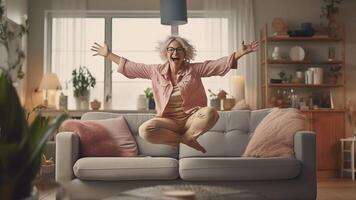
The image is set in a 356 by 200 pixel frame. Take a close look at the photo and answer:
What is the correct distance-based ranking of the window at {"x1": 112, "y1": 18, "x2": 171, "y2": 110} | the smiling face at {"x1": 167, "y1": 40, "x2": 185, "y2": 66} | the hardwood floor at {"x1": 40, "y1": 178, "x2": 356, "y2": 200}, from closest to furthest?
the smiling face at {"x1": 167, "y1": 40, "x2": 185, "y2": 66}, the hardwood floor at {"x1": 40, "y1": 178, "x2": 356, "y2": 200}, the window at {"x1": 112, "y1": 18, "x2": 171, "y2": 110}

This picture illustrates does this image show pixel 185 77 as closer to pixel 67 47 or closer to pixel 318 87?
pixel 67 47

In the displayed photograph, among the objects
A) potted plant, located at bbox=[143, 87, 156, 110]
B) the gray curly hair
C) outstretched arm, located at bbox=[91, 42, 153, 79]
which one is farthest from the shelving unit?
outstretched arm, located at bbox=[91, 42, 153, 79]

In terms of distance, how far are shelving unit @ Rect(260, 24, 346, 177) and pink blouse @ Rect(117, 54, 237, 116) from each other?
2818mm

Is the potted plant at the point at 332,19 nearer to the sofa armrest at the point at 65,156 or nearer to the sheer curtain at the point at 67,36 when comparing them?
the sheer curtain at the point at 67,36

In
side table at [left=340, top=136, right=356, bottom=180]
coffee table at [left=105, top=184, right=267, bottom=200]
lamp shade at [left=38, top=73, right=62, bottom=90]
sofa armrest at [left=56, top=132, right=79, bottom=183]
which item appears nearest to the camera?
coffee table at [left=105, top=184, right=267, bottom=200]

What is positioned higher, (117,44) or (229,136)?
(117,44)

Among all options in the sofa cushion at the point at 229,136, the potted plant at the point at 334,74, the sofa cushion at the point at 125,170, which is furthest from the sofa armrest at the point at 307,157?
the potted plant at the point at 334,74

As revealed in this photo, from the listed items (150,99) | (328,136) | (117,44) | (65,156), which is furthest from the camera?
(117,44)

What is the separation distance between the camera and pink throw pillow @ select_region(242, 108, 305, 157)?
3539mm

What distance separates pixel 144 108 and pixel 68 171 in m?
3.30

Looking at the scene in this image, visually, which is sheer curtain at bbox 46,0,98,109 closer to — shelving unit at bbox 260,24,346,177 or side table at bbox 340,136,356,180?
shelving unit at bbox 260,24,346,177

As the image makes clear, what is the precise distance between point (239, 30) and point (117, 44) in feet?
5.84

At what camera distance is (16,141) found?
44.4 inches

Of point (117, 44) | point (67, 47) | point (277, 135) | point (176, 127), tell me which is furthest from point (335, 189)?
point (67, 47)
